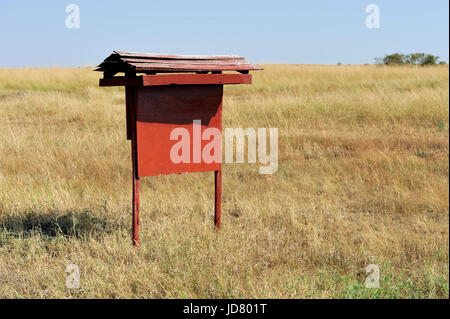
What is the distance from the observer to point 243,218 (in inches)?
195

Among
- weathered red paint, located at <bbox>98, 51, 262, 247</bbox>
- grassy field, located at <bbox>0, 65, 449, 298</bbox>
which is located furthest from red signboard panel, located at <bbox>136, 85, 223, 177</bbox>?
grassy field, located at <bbox>0, 65, 449, 298</bbox>

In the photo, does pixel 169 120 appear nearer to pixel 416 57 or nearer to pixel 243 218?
pixel 243 218

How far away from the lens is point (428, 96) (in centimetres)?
1105

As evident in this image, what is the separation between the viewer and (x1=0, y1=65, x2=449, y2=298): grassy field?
3.50m

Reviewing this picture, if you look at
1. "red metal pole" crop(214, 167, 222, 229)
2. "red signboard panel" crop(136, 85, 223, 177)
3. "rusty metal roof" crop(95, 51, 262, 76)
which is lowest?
"red metal pole" crop(214, 167, 222, 229)

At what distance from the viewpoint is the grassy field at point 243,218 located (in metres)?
3.50

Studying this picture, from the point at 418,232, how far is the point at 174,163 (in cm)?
253

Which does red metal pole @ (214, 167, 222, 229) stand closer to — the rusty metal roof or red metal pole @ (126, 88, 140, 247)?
red metal pole @ (126, 88, 140, 247)

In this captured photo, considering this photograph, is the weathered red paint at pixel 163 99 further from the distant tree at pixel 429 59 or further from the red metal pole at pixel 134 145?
the distant tree at pixel 429 59

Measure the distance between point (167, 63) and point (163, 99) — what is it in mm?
303
